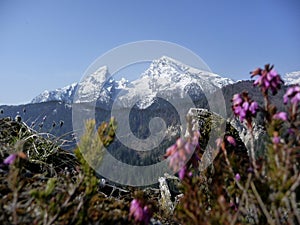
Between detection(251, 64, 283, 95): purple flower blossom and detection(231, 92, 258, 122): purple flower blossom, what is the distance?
14cm

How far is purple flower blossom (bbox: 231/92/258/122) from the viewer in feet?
8.35

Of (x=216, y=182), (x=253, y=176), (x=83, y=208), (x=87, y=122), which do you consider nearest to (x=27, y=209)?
(x=83, y=208)

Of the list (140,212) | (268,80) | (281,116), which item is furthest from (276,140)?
(140,212)

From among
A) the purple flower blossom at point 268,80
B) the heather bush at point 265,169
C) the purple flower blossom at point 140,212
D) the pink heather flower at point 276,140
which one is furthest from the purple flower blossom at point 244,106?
the purple flower blossom at point 140,212

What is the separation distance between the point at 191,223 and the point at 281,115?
3.45ft

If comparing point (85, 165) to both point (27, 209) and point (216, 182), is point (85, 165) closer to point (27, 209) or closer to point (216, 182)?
point (27, 209)

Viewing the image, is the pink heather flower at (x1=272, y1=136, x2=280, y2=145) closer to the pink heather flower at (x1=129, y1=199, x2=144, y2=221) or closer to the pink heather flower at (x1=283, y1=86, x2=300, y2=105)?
the pink heather flower at (x1=283, y1=86, x2=300, y2=105)

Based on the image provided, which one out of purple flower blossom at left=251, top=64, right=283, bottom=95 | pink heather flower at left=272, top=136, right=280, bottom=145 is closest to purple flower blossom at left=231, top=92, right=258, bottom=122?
purple flower blossom at left=251, top=64, right=283, bottom=95

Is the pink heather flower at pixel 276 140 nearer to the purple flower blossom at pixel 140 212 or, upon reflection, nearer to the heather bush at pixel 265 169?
the heather bush at pixel 265 169

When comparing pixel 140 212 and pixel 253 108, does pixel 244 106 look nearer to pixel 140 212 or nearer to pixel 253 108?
pixel 253 108

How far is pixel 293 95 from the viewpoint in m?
2.37

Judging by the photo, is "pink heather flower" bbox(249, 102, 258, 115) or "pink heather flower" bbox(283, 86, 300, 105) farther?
"pink heather flower" bbox(249, 102, 258, 115)

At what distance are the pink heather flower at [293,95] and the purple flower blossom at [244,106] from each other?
23cm

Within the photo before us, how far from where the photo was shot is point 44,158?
5.27 m
